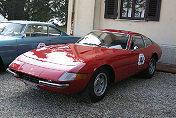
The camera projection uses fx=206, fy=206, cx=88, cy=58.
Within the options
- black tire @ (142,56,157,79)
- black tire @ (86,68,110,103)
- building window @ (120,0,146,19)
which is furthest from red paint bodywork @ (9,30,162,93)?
building window @ (120,0,146,19)

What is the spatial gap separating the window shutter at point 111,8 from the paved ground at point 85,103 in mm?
4779

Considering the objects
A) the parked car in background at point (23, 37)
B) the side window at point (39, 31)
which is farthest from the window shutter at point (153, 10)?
the side window at point (39, 31)

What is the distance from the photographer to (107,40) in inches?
190

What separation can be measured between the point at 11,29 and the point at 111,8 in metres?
4.67

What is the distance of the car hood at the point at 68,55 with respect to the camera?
3.50 meters

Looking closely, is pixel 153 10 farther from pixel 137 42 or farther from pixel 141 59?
pixel 141 59

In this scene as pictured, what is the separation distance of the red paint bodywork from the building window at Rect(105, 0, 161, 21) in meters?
3.88

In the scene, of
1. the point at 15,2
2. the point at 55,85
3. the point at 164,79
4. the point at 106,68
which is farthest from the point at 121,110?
the point at 15,2

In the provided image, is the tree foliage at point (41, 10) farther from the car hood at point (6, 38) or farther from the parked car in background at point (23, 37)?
the car hood at point (6, 38)

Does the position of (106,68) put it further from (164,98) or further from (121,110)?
(164,98)

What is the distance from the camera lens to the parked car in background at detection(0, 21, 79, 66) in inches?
204

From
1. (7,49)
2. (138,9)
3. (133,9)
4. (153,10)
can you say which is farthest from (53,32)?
(153,10)

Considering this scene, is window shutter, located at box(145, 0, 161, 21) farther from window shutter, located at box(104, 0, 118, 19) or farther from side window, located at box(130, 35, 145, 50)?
side window, located at box(130, 35, 145, 50)

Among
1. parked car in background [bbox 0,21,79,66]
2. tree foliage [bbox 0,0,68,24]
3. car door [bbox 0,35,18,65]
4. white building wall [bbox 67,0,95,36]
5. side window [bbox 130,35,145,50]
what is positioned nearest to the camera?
side window [bbox 130,35,145,50]
